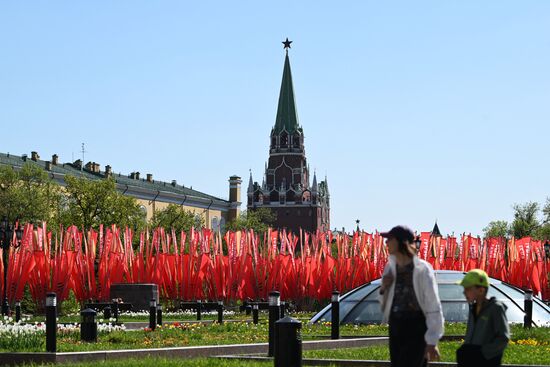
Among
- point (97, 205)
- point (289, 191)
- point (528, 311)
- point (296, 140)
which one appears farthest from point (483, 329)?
point (289, 191)

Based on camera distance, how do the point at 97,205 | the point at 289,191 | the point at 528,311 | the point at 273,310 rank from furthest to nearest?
the point at 289,191 < the point at 97,205 < the point at 528,311 < the point at 273,310

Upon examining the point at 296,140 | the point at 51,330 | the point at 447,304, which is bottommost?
the point at 51,330

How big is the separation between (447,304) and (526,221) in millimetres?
85073

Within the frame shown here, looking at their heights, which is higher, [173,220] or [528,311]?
[173,220]

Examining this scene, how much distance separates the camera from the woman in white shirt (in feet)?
33.7

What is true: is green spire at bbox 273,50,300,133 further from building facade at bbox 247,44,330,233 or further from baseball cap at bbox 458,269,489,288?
baseball cap at bbox 458,269,489,288

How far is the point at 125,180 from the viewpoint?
13688 centimetres

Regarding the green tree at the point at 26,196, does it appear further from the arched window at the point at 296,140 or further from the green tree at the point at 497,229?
the arched window at the point at 296,140

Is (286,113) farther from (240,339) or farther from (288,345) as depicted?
(288,345)

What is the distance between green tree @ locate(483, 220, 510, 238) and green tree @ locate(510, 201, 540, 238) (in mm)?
8321

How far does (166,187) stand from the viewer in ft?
482

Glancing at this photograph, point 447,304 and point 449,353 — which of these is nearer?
point 449,353

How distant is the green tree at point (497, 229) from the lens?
124 meters

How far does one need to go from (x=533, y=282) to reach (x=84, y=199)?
37903 millimetres
